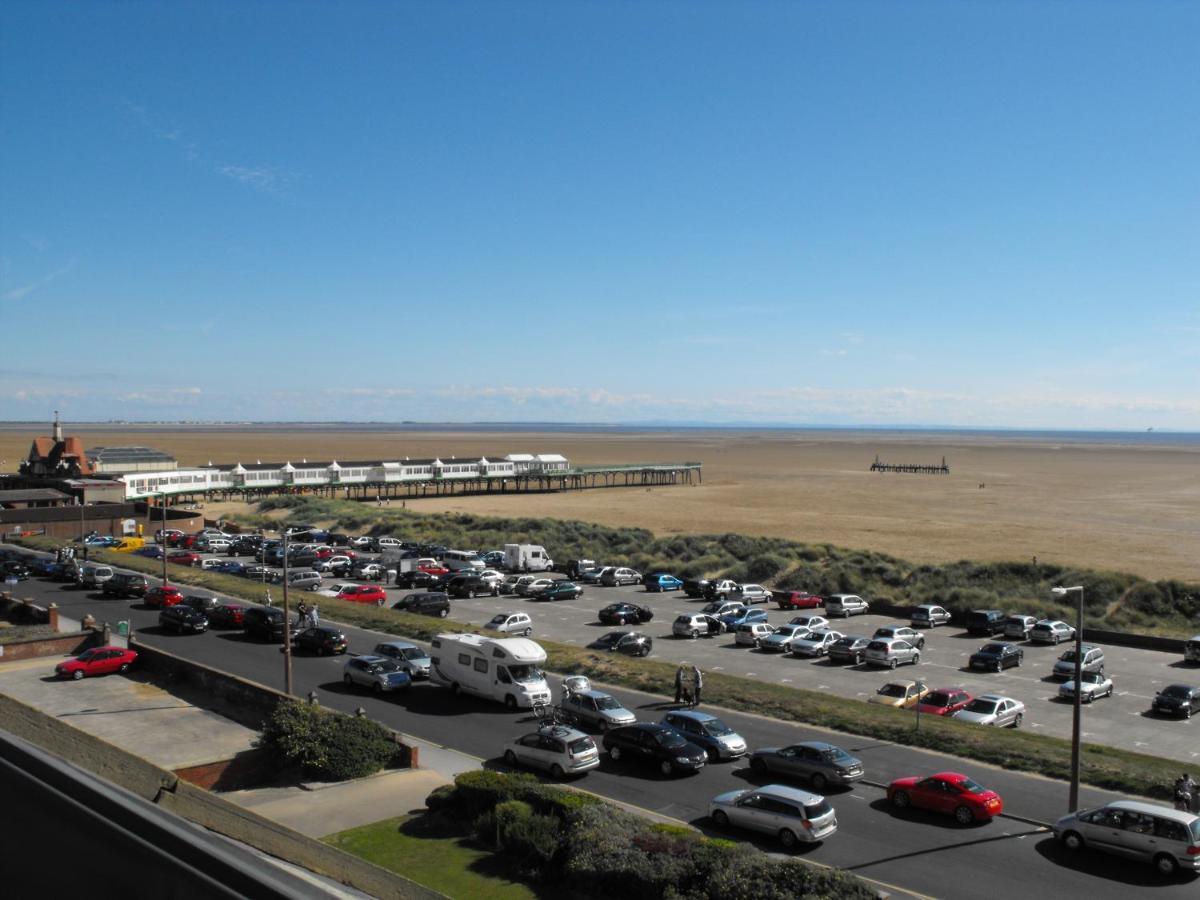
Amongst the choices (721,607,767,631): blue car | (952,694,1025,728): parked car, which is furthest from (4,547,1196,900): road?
(721,607,767,631): blue car

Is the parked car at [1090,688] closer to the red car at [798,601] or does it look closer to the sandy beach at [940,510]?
the red car at [798,601]

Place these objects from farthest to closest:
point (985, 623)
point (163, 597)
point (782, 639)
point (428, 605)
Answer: point (428, 605) < point (985, 623) < point (163, 597) < point (782, 639)

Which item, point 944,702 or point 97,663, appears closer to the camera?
point 944,702

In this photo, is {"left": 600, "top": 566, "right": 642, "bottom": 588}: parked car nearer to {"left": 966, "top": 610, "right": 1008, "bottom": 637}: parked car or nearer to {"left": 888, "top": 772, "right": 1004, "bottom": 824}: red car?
{"left": 966, "top": 610, "right": 1008, "bottom": 637}: parked car

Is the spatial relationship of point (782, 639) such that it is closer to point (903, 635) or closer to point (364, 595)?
point (903, 635)

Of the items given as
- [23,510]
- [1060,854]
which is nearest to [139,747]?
[1060,854]

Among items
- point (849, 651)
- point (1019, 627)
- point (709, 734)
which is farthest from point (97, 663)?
point (1019, 627)

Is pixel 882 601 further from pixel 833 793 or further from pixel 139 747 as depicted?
pixel 139 747
